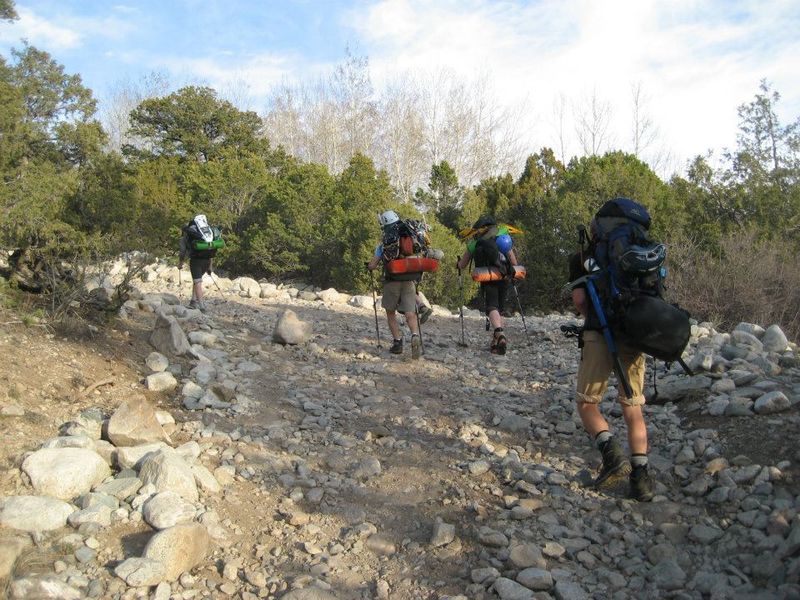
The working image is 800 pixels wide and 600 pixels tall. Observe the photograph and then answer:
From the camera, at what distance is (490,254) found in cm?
762

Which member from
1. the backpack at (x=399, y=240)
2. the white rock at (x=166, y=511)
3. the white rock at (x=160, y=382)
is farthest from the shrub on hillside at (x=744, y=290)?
the white rock at (x=166, y=511)

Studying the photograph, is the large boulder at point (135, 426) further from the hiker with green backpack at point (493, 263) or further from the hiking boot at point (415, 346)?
the hiker with green backpack at point (493, 263)

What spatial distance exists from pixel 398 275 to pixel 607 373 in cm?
375

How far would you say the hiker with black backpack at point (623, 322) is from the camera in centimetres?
346

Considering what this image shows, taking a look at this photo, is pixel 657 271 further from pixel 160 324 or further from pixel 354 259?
pixel 354 259

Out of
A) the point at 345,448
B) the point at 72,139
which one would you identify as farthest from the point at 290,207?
the point at 345,448

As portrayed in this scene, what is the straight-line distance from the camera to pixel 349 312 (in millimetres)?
11266

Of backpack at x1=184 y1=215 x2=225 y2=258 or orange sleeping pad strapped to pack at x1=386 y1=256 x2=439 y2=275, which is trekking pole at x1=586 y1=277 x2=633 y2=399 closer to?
orange sleeping pad strapped to pack at x1=386 y1=256 x2=439 y2=275

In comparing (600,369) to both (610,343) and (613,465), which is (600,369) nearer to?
(610,343)

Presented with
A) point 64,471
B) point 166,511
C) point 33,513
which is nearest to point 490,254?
point 166,511

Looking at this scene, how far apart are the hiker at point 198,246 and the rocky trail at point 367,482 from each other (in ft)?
10.1

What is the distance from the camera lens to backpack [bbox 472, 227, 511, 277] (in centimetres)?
761

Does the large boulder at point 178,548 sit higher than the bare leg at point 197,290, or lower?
lower

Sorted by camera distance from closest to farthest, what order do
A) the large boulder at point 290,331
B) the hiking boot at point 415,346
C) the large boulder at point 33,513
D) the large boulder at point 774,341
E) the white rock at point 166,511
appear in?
the large boulder at point 33,513
the white rock at point 166,511
the large boulder at point 774,341
the hiking boot at point 415,346
the large boulder at point 290,331
